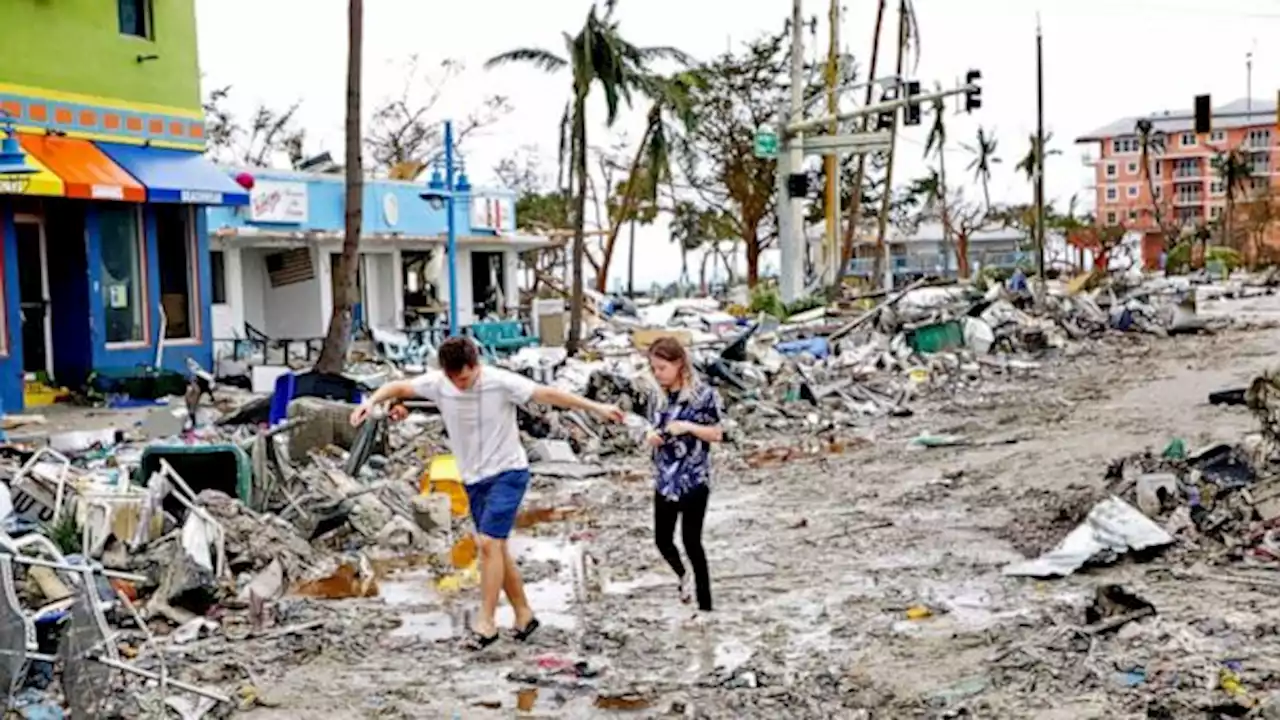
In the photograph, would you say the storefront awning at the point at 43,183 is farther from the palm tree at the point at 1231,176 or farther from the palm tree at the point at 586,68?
the palm tree at the point at 1231,176

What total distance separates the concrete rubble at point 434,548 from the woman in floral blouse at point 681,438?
0.63 m

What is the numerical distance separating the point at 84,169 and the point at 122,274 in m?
2.24

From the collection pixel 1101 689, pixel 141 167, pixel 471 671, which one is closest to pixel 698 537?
pixel 471 671

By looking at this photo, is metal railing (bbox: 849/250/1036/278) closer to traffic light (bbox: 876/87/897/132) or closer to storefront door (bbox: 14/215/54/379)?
traffic light (bbox: 876/87/897/132)

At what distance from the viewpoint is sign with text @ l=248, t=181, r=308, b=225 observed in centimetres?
2491

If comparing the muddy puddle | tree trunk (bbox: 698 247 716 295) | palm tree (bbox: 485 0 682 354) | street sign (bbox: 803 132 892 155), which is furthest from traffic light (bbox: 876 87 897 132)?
tree trunk (bbox: 698 247 716 295)

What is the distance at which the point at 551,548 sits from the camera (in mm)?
10234

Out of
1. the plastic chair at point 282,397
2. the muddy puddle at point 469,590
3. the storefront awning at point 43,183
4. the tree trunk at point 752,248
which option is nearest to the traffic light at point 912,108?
the storefront awning at point 43,183

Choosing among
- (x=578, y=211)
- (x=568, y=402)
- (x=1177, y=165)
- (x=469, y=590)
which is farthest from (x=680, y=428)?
(x=1177, y=165)

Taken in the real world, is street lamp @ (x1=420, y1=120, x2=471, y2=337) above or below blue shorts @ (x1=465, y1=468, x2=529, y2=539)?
above

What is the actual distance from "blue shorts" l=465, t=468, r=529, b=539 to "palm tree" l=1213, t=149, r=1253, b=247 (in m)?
88.9

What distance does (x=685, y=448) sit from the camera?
7.49 metres

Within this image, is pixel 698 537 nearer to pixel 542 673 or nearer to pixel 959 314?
pixel 542 673

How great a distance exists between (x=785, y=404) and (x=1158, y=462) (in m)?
8.88
